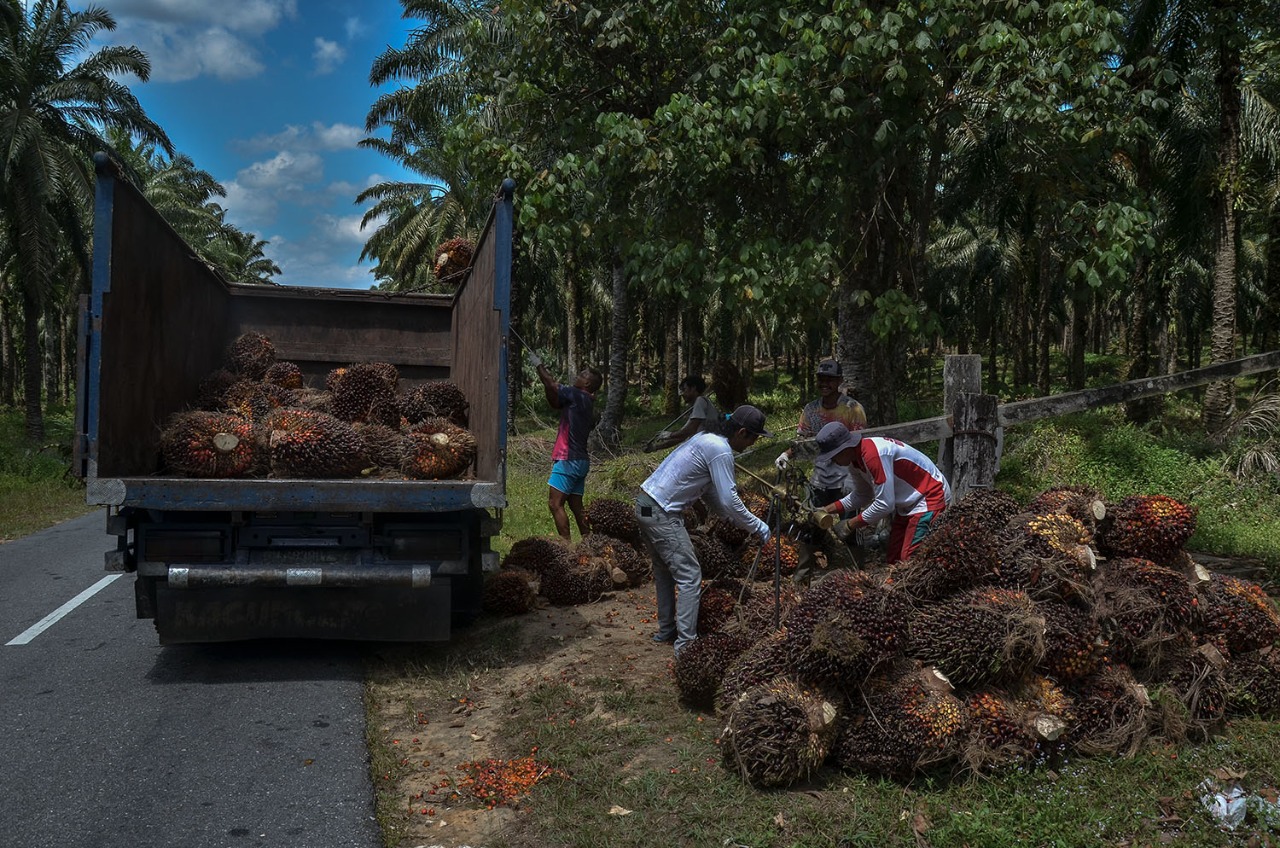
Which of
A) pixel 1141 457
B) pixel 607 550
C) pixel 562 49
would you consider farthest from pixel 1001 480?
pixel 562 49

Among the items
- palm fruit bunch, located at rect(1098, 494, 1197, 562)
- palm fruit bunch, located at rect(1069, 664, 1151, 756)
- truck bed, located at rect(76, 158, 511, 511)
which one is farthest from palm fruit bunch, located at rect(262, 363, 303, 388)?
palm fruit bunch, located at rect(1069, 664, 1151, 756)

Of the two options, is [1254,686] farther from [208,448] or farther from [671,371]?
[671,371]

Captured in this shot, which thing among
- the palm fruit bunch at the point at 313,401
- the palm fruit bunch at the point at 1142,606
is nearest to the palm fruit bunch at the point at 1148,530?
the palm fruit bunch at the point at 1142,606

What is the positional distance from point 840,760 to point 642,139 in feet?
20.6

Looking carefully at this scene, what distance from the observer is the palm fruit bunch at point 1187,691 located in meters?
4.37

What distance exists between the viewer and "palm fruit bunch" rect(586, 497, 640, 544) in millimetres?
8633

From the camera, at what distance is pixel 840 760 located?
423 centimetres

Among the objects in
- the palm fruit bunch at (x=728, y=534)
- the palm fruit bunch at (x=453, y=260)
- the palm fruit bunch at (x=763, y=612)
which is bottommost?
the palm fruit bunch at (x=763, y=612)

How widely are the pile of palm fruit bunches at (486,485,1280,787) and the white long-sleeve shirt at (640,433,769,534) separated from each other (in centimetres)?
63

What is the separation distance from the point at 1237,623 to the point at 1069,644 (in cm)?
Result: 103

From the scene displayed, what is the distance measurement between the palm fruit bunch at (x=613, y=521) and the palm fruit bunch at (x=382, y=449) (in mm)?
2500

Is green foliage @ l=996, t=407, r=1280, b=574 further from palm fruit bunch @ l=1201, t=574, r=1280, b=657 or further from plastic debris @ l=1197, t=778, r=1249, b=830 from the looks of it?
plastic debris @ l=1197, t=778, r=1249, b=830

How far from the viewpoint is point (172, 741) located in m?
4.81

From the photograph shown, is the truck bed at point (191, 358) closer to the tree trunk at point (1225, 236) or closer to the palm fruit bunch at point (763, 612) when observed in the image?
the palm fruit bunch at point (763, 612)
